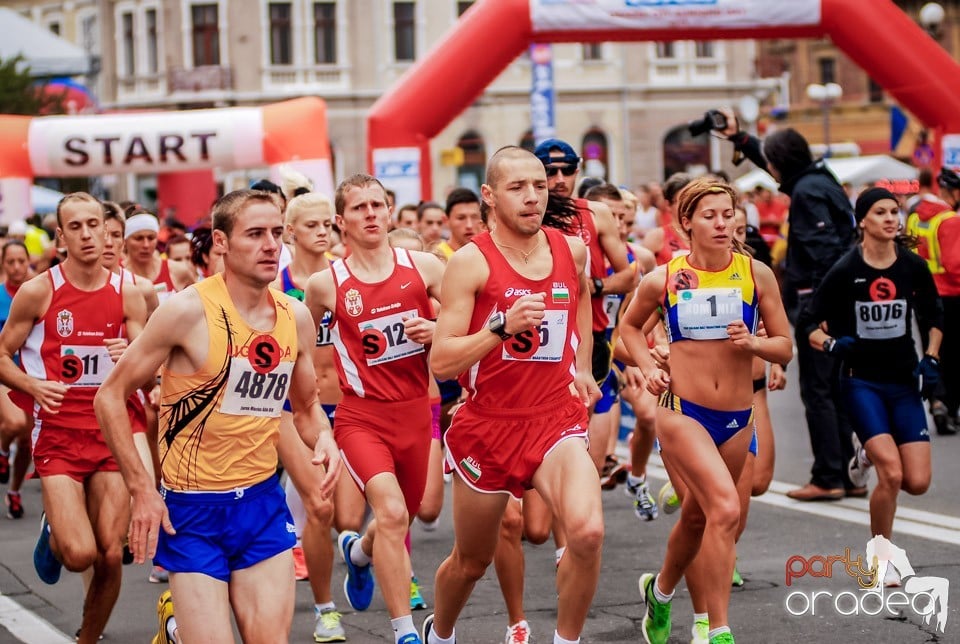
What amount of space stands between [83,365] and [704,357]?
2906mm

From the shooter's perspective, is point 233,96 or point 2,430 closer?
point 2,430

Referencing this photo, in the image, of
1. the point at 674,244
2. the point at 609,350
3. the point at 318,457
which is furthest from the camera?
the point at 674,244

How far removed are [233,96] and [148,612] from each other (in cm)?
4501

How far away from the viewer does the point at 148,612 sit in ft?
27.0

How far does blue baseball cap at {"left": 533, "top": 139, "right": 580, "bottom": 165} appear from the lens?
8273 mm

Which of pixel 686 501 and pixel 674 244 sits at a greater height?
pixel 674 244

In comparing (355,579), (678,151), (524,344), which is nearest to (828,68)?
(678,151)

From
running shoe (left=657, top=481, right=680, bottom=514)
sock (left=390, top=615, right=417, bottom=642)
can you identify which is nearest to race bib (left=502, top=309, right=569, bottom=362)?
sock (left=390, top=615, right=417, bottom=642)

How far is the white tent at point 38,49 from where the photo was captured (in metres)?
38.2

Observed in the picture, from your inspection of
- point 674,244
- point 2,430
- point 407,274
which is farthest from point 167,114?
point 407,274

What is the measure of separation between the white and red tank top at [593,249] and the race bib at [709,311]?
6.50 ft

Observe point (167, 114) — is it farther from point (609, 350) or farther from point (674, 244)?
point (609, 350)

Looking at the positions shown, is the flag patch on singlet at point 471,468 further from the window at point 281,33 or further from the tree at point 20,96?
the window at point 281,33

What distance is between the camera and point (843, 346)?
8117 mm
